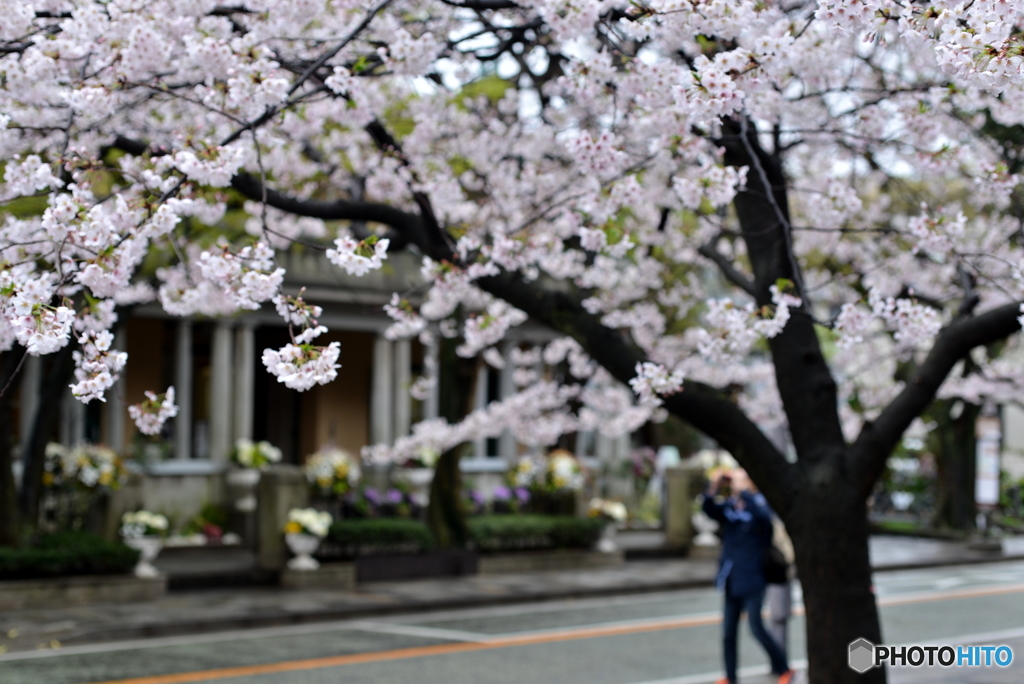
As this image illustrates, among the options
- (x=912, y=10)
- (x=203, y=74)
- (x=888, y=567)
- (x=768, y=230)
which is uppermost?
(x=203, y=74)

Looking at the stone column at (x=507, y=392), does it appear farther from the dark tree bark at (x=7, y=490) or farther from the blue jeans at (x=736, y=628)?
the blue jeans at (x=736, y=628)

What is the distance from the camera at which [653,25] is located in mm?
5363

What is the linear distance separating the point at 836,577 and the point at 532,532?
12.3 metres

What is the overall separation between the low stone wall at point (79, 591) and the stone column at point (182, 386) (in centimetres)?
567

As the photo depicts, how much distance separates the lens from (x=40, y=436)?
13547 millimetres

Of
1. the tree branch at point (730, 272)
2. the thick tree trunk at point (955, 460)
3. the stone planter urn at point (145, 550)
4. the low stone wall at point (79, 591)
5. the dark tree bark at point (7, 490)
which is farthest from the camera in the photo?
the thick tree trunk at point (955, 460)

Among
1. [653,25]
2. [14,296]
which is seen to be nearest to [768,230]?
[653,25]

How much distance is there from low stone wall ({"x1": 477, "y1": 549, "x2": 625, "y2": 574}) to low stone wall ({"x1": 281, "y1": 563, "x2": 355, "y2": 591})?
2556 millimetres

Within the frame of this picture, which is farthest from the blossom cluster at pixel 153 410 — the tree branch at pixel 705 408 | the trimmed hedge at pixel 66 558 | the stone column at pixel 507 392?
the stone column at pixel 507 392

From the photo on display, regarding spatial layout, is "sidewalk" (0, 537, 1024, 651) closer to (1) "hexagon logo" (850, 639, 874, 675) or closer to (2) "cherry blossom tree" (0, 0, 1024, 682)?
(2) "cherry blossom tree" (0, 0, 1024, 682)

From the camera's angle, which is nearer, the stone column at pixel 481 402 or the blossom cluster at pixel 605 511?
the blossom cluster at pixel 605 511

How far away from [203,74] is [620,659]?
6.77 meters

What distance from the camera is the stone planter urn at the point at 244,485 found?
18.7 m

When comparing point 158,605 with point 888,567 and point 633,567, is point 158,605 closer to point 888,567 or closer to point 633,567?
point 633,567
